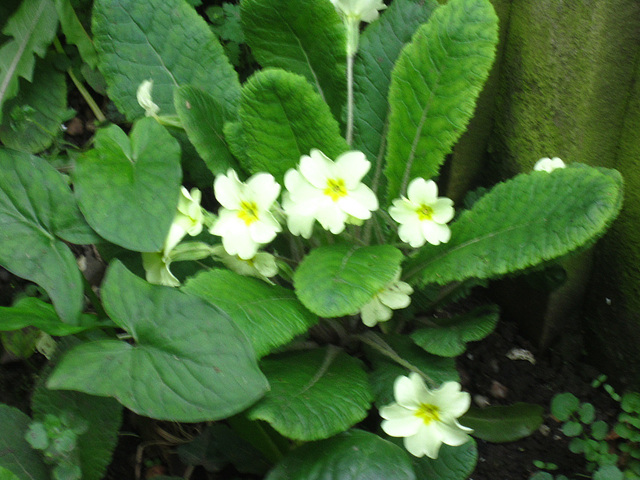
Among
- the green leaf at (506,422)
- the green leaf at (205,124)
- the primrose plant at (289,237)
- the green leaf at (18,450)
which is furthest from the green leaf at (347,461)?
the green leaf at (205,124)

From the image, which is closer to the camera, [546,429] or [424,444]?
[424,444]

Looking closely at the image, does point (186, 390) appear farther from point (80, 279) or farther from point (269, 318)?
point (80, 279)

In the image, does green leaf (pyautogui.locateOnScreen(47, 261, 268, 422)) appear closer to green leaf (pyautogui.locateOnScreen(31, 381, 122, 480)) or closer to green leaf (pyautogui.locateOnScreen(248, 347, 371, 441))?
green leaf (pyautogui.locateOnScreen(248, 347, 371, 441))

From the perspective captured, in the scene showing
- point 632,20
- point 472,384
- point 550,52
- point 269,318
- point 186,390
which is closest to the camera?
point 186,390

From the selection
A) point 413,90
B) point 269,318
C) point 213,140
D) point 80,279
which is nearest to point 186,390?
point 269,318

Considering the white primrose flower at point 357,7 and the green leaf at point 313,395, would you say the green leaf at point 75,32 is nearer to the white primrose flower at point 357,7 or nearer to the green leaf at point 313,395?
the white primrose flower at point 357,7

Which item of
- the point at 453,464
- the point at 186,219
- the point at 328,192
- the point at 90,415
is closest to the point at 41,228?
the point at 186,219

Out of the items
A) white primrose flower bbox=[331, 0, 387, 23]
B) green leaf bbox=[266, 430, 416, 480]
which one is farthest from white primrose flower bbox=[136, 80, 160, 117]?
green leaf bbox=[266, 430, 416, 480]
